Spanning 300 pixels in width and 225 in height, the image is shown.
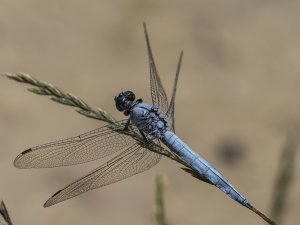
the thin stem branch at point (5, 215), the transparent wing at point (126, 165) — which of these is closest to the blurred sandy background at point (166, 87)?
the transparent wing at point (126, 165)

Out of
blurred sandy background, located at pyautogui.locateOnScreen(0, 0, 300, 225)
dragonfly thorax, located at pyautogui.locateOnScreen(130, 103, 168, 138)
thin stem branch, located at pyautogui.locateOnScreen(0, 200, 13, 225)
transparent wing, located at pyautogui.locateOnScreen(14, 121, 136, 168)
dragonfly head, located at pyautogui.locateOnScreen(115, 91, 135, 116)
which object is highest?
blurred sandy background, located at pyautogui.locateOnScreen(0, 0, 300, 225)

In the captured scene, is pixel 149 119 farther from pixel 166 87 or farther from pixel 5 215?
pixel 166 87

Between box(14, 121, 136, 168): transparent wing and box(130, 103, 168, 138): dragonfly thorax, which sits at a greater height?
box(130, 103, 168, 138): dragonfly thorax

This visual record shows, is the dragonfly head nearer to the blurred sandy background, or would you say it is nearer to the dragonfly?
the dragonfly

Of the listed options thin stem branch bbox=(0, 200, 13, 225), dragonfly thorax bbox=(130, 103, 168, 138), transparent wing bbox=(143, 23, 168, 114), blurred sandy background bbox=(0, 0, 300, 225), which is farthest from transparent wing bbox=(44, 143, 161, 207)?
blurred sandy background bbox=(0, 0, 300, 225)

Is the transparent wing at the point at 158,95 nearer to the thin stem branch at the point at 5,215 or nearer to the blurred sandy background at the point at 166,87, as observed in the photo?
the thin stem branch at the point at 5,215

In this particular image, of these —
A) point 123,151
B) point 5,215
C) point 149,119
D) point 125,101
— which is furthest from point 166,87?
point 5,215
